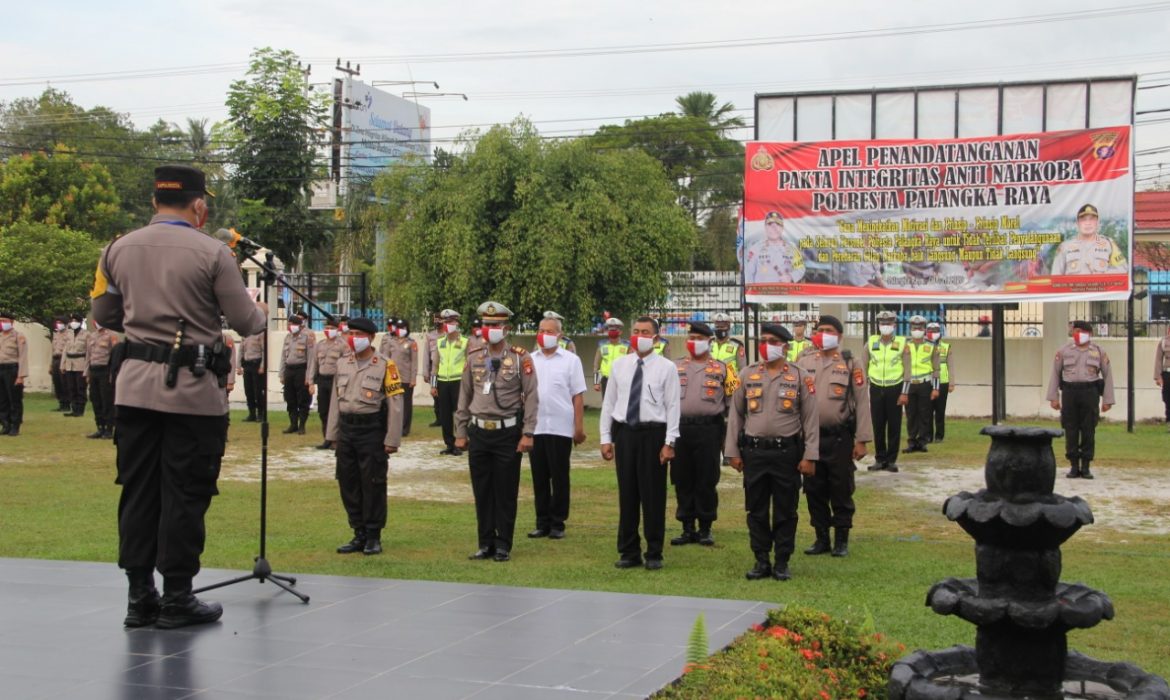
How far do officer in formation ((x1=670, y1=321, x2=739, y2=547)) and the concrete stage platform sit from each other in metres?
3.63

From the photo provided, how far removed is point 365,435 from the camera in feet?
32.6

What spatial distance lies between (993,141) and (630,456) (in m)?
13.5

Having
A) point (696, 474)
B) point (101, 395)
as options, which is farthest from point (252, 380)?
point (696, 474)

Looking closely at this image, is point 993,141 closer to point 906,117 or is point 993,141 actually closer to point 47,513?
point 906,117


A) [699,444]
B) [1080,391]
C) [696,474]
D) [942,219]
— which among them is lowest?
[696,474]

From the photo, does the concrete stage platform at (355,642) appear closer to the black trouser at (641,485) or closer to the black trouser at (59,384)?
the black trouser at (641,485)

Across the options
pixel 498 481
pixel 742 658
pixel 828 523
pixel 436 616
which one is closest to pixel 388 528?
pixel 498 481

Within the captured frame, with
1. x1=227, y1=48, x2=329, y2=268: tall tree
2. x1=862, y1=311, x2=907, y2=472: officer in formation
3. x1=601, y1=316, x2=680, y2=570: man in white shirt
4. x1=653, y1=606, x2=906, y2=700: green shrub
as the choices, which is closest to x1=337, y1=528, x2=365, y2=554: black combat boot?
x1=601, y1=316, x2=680, y2=570: man in white shirt

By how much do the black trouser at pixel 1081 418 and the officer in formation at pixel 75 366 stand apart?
16.9 m

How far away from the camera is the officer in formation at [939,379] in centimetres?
1827

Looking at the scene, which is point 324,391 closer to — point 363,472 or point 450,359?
point 450,359

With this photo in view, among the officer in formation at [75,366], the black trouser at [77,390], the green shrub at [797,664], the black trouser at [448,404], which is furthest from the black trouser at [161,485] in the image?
the black trouser at [77,390]

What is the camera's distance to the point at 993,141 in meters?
20.6

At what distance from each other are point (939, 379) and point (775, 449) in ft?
32.8
